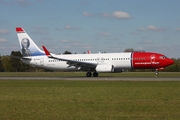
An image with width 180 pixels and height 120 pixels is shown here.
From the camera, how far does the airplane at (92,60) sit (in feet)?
152

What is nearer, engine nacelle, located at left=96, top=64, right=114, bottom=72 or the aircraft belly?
engine nacelle, located at left=96, top=64, right=114, bottom=72

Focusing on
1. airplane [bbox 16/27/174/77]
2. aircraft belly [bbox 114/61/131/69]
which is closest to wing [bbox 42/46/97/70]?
airplane [bbox 16/27/174/77]

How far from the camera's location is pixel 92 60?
4878 cm

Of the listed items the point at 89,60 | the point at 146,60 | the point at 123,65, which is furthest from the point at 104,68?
the point at 146,60

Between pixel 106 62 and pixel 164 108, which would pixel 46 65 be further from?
pixel 164 108

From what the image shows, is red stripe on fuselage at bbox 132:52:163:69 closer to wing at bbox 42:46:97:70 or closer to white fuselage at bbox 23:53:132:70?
white fuselage at bbox 23:53:132:70

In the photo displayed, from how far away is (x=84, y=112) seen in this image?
13.9 meters

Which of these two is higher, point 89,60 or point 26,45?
point 26,45

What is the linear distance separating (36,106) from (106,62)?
32749 millimetres

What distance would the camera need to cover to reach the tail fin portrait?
52.4 m

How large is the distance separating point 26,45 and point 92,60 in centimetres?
1123

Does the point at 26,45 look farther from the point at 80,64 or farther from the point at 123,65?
the point at 123,65

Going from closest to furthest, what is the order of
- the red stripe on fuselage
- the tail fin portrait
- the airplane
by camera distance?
the red stripe on fuselage → the airplane → the tail fin portrait

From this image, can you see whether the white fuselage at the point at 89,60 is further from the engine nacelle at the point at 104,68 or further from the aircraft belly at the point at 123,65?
the engine nacelle at the point at 104,68
